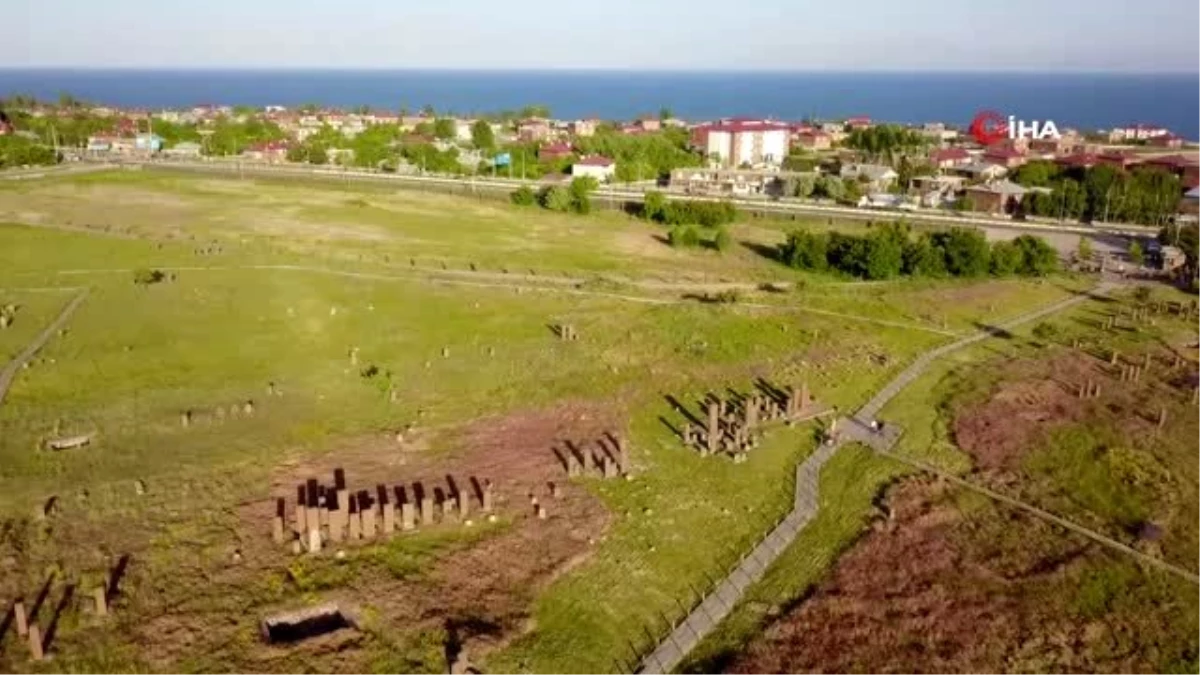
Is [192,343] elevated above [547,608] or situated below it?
above

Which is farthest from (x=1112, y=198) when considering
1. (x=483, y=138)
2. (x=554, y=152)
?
(x=483, y=138)

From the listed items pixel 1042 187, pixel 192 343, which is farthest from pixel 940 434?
pixel 1042 187

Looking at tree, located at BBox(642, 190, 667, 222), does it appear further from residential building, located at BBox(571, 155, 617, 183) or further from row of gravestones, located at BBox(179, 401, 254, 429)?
row of gravestones, located at BBox(179, 401, 254, 429)

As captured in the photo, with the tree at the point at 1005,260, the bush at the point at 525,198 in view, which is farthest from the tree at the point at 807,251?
the bush at the point at 525,198

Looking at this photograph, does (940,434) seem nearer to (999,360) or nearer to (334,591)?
(999,360)

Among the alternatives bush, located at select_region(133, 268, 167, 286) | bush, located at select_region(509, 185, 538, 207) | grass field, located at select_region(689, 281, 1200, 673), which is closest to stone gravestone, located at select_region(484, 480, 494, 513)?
grass field, located at select_region(689, 281, 1200, 673)

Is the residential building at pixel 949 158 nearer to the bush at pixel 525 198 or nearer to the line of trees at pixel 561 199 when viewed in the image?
the line of trees at pixel 561 199
